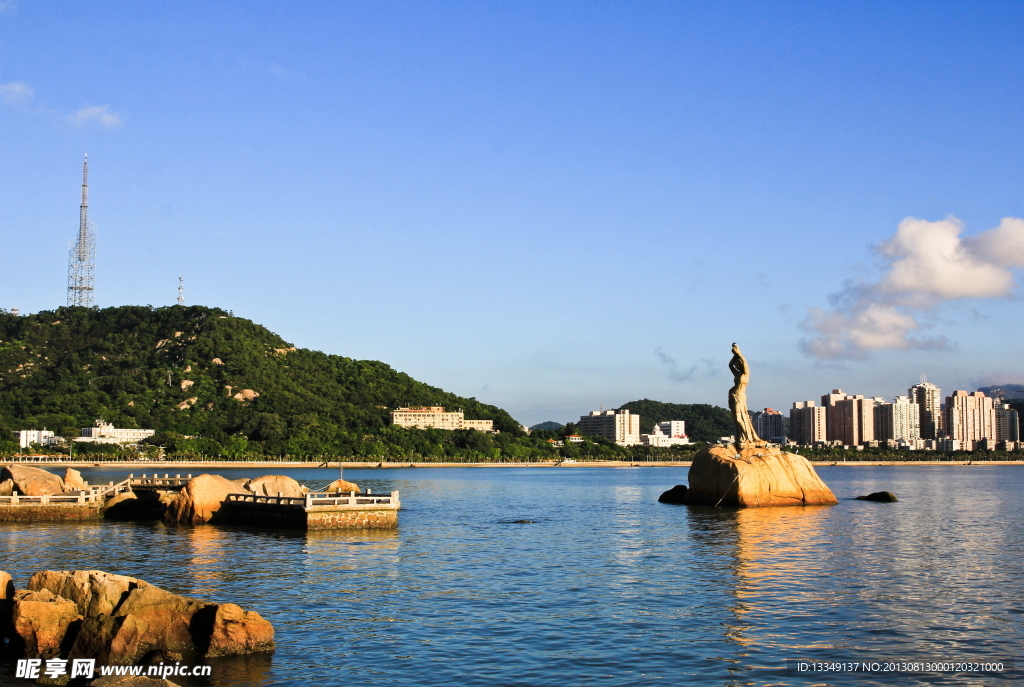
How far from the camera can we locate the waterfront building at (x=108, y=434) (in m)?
177

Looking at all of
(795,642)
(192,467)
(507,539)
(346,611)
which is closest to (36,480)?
(507,539)

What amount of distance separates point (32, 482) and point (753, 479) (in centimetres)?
4278

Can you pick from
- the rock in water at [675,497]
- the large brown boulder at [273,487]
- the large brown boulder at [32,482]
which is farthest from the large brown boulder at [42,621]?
the rock in water at [675,497]

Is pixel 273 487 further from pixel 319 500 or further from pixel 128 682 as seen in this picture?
pixel 128 682

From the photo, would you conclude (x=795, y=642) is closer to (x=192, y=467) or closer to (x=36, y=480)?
(x=36, y=480)

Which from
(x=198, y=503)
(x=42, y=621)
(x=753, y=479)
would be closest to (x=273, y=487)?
(x=198, y=503)

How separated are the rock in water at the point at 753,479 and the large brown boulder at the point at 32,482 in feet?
130

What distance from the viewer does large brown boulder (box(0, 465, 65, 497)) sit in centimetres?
5606

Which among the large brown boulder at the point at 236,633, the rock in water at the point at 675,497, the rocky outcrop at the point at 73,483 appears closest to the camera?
the large brown boulder at the point at 236,633

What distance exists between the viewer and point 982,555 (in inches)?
1574

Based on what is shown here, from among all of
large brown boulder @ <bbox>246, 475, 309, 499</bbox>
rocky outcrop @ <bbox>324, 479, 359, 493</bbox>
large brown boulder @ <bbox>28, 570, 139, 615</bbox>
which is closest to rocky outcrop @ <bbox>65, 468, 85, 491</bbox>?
large brown boulder @ <bbox>246, 475, 309, 499</bbox>

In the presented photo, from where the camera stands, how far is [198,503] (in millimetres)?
52688

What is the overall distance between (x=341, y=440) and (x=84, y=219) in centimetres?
6463

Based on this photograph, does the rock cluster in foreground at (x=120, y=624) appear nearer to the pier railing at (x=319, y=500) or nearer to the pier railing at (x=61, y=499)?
the pier railing at (x=319, y=500)
